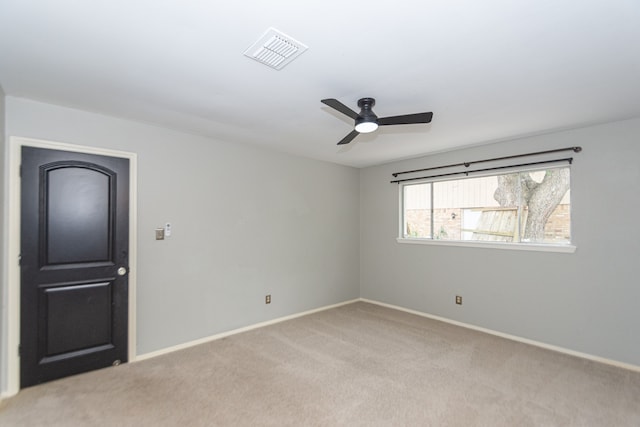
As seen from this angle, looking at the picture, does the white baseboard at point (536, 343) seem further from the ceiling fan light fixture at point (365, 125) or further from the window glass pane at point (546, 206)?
the ceiling fan light fixture at point (365, 125)

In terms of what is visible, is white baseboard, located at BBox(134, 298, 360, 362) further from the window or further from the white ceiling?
the white ceiling

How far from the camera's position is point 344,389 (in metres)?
2.61

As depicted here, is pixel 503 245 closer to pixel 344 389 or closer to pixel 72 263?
pixel 344 389

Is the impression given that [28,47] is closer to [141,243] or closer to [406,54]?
[141,243]

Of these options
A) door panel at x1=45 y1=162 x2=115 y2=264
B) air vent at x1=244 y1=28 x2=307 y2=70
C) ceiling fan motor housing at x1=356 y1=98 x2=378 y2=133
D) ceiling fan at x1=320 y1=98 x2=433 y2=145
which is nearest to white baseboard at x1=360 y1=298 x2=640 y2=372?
ceiling fan at x1=320 y1=98 x2=433 y2=145

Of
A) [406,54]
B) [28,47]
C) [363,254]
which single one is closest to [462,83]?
[406,54]

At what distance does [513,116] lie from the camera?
2.98 meters

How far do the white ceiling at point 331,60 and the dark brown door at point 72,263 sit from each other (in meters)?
0.61

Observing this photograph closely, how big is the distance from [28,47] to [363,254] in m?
4.77

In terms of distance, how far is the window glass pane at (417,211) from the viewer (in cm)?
475

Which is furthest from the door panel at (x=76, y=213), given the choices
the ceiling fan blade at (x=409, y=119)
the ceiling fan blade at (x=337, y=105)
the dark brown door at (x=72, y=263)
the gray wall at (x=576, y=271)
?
the gray wall at (x=576, y=271)

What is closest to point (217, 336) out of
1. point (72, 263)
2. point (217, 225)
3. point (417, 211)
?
point (217, 225)

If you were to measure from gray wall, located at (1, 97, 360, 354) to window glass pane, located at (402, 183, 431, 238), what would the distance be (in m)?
1.07

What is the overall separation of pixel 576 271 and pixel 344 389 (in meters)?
2.79
